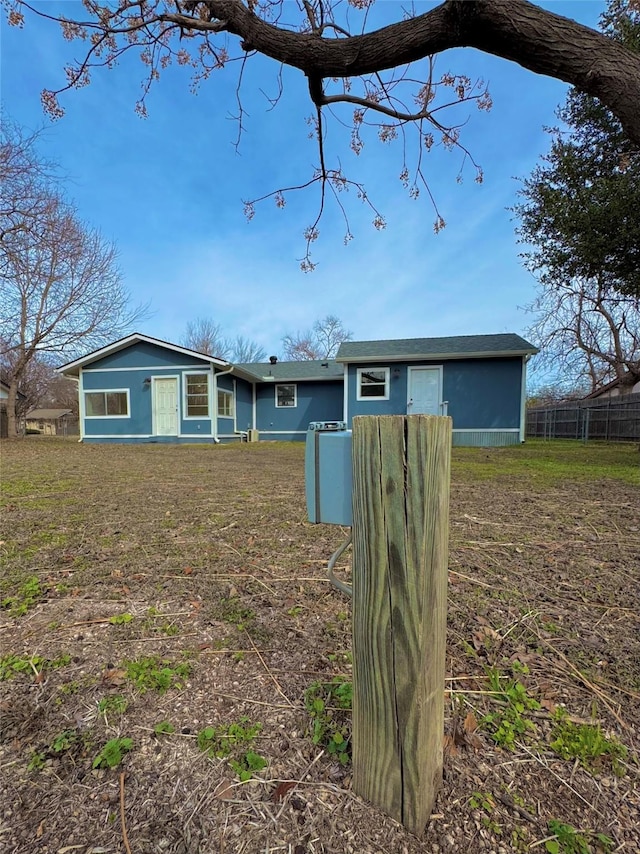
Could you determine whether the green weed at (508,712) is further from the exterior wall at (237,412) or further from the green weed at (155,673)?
the exterior wall at (237,412)

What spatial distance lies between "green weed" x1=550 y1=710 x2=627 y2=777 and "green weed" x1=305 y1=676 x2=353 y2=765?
23.8 inches

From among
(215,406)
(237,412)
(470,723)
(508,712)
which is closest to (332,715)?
(470,723)

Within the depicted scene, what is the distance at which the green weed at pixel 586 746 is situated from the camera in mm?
1080

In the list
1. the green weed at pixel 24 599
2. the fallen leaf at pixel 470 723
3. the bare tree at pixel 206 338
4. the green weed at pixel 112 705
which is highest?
the bare tree at pixel 206 338

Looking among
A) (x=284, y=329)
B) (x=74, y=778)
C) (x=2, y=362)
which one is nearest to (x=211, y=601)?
(x=74, y=778)

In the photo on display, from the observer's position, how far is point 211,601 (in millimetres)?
2000

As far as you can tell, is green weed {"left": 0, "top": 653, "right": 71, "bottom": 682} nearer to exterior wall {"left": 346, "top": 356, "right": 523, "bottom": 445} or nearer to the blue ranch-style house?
exterior wall {"left": 346, "top": 356, "right": 523, "bottom": 445}

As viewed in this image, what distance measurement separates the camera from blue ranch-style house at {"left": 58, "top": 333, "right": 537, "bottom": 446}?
39.8ft

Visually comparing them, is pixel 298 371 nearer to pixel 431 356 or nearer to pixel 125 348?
pixel 431 356

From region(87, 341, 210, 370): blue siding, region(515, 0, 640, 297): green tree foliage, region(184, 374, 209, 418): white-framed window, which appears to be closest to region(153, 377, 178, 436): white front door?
region(184, 374, 209, 418): white-framed window

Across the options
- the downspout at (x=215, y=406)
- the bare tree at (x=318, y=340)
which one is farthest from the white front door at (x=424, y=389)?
the bare tree at (x=318, y=340)

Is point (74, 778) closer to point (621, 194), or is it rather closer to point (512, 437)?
point (621, 194)

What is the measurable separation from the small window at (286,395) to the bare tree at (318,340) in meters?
16.8

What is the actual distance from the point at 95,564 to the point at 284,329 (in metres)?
33.4
